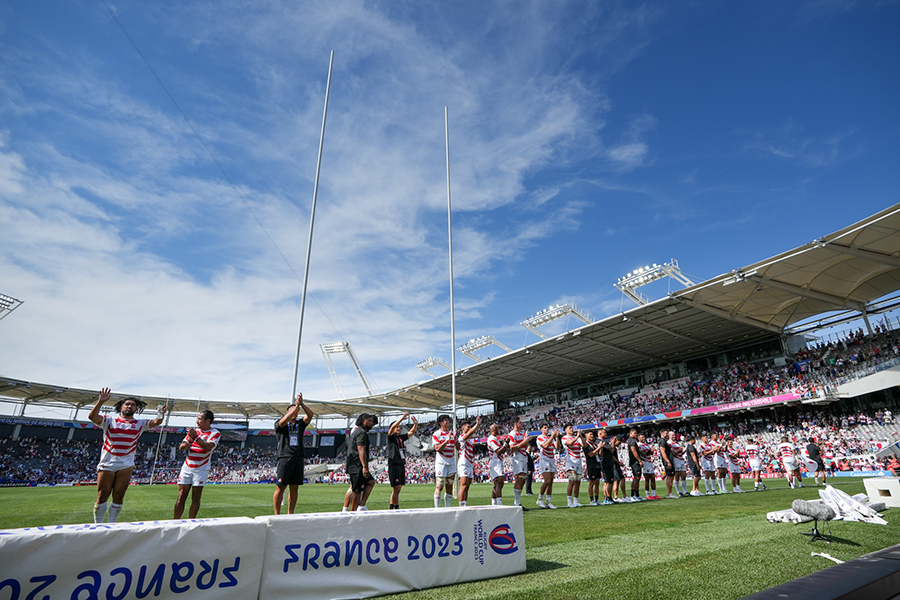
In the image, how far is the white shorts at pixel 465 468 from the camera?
26.3ft

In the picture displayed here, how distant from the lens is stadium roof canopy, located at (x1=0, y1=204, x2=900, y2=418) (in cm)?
1983

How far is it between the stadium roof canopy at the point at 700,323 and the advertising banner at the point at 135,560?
7640 millimetres

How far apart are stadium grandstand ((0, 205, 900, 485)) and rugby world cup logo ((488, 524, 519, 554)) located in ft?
21.8

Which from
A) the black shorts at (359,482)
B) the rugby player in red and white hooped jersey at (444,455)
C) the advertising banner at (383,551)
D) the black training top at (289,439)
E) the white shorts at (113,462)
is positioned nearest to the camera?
the advertising banner at (383,551)

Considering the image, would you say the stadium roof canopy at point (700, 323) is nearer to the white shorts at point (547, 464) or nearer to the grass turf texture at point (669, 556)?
the white shorts at point (547, 464)

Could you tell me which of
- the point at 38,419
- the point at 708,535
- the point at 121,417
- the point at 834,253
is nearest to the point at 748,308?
the point at 834,253

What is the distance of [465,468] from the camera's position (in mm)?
8211

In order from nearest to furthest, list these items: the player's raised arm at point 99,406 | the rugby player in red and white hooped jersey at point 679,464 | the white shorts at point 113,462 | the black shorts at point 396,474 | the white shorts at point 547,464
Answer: the player's raised arm at point 99,406, the white shorts at point 113,462, the black shorts at point 396,474, the white shorts at point 547,464, the rugby player in red and white hooped jersey at point 679,464

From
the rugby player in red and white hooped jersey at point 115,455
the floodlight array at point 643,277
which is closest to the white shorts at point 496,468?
the rugby player in red and white hooped jersey at point 115,455

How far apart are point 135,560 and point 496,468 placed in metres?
7.31

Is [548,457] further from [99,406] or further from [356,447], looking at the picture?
[99,406]

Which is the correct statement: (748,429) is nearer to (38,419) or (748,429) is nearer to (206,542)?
(206,542)

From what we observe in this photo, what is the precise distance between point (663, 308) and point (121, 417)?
27239 mm

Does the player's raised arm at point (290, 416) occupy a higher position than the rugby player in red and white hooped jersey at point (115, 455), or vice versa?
the player's raised arm at point (290, 416)
